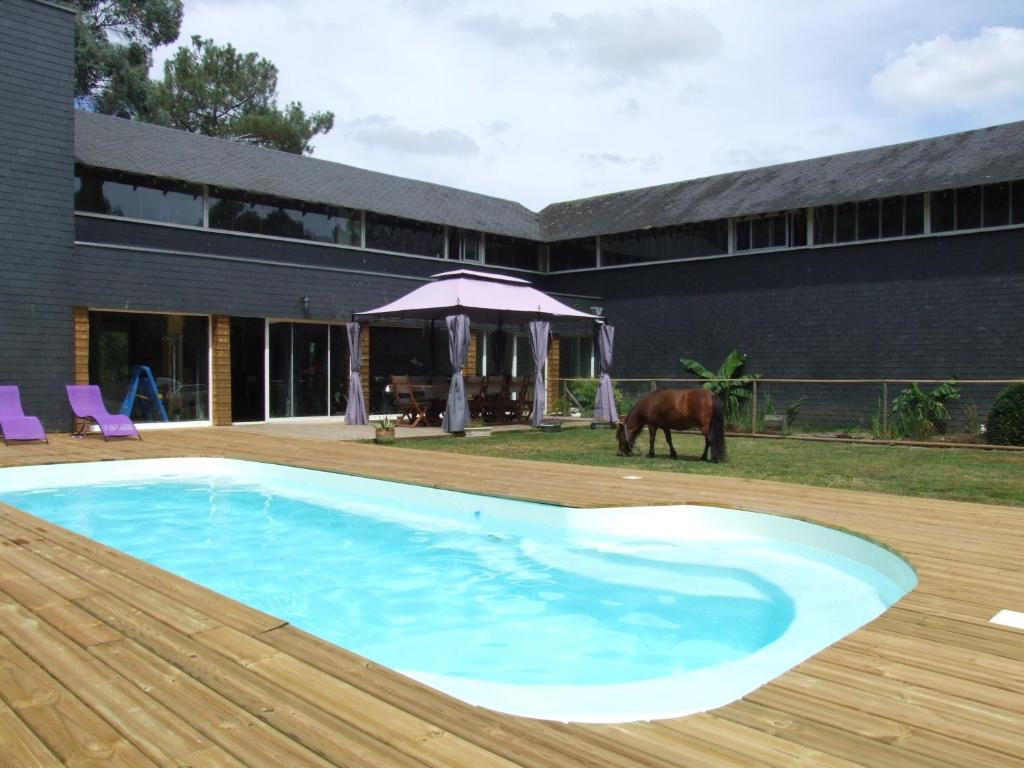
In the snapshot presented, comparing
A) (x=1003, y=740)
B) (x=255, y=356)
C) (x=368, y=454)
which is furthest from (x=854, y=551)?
(x=255, y=356)

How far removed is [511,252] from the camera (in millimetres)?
22500

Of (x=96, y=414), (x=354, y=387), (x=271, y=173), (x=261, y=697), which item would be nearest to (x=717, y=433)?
(x=354, y=387)

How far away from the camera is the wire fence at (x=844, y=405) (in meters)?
14.4

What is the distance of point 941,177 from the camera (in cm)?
1611

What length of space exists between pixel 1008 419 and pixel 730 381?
5.08 metres

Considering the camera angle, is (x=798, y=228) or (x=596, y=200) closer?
(x=798, y=228)

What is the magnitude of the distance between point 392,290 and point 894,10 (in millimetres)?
Result: 10600

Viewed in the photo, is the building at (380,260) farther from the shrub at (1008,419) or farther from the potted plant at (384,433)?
the potted plant at (384,433)

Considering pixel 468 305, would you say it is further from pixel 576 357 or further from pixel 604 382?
pixel 576 357

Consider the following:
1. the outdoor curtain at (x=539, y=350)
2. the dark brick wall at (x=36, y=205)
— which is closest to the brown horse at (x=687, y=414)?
the outdoor curtain at (x=539, y=350)

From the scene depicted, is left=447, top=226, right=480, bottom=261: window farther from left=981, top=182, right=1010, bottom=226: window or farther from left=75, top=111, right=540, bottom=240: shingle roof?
left=981, top=182, right=1010, bottom=226: window

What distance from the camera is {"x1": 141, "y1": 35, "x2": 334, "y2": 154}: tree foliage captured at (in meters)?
32.2

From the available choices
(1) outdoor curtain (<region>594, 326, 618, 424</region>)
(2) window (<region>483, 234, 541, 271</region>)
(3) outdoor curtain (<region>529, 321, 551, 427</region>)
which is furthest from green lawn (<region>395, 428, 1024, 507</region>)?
(2) window (<region>483, 234, 541, 271</region>)

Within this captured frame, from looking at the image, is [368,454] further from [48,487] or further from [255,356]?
[255,356]
